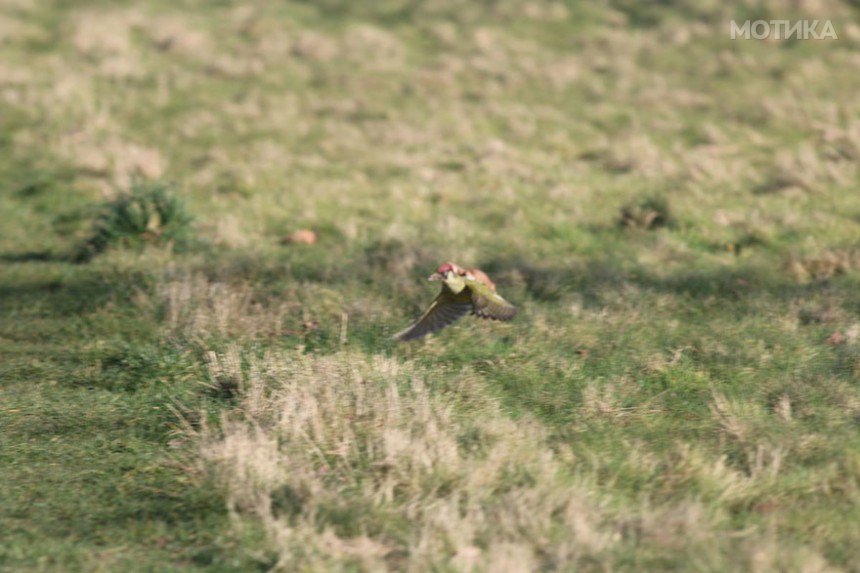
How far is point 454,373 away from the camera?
20.8 ft

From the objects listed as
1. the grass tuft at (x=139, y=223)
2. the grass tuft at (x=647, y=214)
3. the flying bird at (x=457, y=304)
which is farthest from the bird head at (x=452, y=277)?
the grass tuft at (x=647, y=214)

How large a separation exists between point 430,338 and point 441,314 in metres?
0.62

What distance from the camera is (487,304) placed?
6.35 meters

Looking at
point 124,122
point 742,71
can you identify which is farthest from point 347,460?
point 742,71

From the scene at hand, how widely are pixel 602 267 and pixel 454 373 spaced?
2.68m

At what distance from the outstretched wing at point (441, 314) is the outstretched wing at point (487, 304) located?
0.06 metres

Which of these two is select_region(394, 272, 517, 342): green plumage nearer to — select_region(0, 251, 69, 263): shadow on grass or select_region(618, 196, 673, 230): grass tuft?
select_region(618, 196, 673, 230): grass tuft

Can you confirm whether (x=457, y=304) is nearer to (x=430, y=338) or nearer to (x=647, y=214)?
(x=430, y=338)

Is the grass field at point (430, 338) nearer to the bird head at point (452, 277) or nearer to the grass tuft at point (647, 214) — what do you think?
the grass tuft at point (647, 214)

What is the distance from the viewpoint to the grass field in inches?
182

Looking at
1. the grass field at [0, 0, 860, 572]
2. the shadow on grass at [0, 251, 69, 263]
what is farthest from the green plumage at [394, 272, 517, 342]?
the shadow on grass at [0, 251, 69, 263]

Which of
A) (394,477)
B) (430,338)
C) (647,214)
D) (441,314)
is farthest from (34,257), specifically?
(647,214)

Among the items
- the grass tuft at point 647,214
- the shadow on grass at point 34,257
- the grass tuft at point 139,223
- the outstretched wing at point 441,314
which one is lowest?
the shadow on grass at point 34,257

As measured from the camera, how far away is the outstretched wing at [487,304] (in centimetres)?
625
